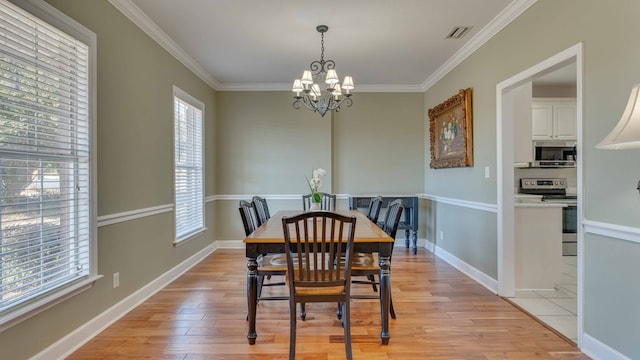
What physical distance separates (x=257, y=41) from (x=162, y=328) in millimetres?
2847

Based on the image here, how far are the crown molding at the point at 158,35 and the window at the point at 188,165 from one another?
1.27 ft

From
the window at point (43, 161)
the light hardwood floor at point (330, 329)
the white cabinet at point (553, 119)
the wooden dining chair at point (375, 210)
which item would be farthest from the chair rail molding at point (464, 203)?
the window at point (43, 161)

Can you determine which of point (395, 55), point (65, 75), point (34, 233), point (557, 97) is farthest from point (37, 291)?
point (557, 97)

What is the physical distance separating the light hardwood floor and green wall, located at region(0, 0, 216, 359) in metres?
Answer: 0.29

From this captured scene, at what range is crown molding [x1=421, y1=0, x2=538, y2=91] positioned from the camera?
277 centimetres

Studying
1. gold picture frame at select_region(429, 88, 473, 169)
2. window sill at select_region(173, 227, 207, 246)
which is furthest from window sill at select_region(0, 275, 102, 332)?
gold picture frame at select_region(429, 88, 473, 169)

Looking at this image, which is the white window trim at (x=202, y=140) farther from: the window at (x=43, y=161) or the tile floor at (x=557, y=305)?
the tile floor at (x=557, y=305)

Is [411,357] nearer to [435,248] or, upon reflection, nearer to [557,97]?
[435,248]

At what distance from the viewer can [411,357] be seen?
2111 mm

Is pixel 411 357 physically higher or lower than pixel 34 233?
lower

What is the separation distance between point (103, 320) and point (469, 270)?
355 cm

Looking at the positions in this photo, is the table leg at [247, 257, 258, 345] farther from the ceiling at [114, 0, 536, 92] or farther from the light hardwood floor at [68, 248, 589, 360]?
the ceiling at [114, 0, 536, 92]

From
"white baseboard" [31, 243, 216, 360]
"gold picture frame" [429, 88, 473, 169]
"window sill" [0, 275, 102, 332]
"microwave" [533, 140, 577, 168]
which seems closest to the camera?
"window sill" [0, 275, 102, 332]

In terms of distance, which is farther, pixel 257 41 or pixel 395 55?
pixel 395 55
